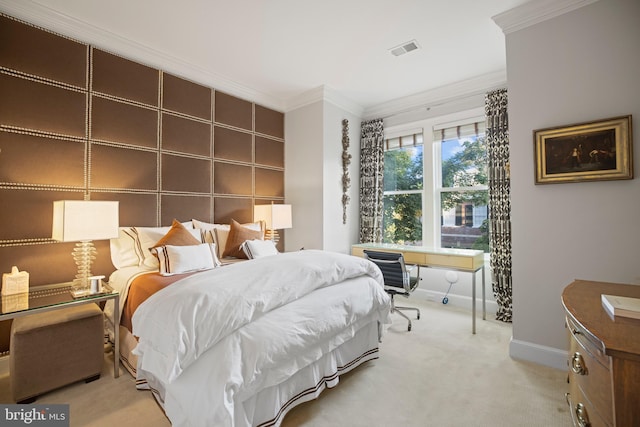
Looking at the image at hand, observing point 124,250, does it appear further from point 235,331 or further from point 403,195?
point 403,195

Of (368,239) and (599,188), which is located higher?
(599,188)

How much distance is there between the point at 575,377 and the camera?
1254 mm

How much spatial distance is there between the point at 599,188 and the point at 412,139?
8.46 feet

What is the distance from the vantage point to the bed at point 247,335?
134 centimetres

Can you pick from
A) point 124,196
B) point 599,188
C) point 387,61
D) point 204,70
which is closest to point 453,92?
point 387,61

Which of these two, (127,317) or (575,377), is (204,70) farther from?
(575,377)

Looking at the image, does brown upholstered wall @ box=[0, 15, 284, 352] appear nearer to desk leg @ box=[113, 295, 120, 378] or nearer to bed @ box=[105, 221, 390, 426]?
desk leg @ box=[113, 295, 120, 378]

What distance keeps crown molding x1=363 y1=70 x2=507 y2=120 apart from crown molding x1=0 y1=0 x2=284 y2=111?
6.64ft

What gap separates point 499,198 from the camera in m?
3.51

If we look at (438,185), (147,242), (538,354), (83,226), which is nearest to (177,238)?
(147,242)

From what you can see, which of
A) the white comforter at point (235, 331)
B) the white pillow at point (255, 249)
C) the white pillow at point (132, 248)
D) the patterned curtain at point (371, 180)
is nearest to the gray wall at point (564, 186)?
the white comforter at point (235, 331)

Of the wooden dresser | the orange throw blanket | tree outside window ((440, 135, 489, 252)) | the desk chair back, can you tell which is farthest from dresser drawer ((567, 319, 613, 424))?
tree outside window ((440, 135, 489, 252))

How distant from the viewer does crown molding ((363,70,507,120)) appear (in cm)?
365

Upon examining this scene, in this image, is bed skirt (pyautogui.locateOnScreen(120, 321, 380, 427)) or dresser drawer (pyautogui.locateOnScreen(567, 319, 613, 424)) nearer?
dresser drawer (pyautogui.locateOnScreen(567, 319, 613, 424))
